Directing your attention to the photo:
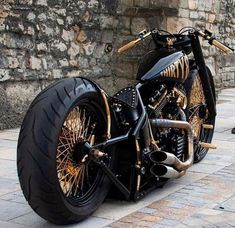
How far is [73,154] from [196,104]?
1.96 metres

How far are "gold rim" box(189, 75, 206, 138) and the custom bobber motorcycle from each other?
12 cm

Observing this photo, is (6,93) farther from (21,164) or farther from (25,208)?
(21,164)

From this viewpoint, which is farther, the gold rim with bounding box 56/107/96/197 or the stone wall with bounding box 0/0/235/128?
the stone wall with bounding box 0/0/235/128

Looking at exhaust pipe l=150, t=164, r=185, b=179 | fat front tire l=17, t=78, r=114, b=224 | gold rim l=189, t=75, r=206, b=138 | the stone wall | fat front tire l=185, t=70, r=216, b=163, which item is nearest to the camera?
fat front tire l=17, t=78, r=114, b=224

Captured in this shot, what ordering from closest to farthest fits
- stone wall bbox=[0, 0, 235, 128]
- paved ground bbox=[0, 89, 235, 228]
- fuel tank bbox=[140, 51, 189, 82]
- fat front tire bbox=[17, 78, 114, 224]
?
fat front tire bbox=[17, 78, 114, 224]
paved ground bbox=[0, 89, 235, 228]
fuel tank bbox=[140, 51, 189, 82]
stone wall bbox=[0, 0, 235, 128]

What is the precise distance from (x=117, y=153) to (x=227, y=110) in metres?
5.65

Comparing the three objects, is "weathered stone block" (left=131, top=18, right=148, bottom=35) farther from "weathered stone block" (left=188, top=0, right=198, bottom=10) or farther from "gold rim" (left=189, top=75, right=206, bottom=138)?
"gold rim" (left=189, top=75, right=206, bottom=138)

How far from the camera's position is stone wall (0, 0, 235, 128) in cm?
688

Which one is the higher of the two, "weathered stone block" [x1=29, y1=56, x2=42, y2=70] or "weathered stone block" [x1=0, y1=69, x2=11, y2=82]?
"weathered stone block" [x1=29, y1=56, x2=42, y2=70]

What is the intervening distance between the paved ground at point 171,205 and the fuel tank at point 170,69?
0.86 meters

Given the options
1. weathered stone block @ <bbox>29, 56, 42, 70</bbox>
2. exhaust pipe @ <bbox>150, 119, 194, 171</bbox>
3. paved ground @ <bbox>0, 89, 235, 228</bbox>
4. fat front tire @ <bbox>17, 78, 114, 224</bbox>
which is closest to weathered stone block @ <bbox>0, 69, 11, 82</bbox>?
weathered stone block @ <bbox>29, 56, 42, 70</bbox>

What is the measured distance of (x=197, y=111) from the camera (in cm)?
496

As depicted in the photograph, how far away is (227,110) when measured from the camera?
9000 millimetres

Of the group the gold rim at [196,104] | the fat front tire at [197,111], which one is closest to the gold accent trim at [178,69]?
the fat front tire at [197,111]
